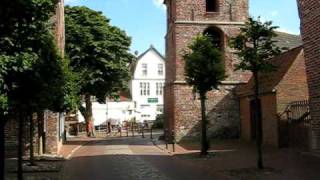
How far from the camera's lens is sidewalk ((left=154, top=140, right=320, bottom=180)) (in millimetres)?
17350

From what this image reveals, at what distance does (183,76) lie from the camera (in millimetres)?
37188

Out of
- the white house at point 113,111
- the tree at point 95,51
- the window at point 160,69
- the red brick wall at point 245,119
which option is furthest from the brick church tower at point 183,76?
the window at point 160,69

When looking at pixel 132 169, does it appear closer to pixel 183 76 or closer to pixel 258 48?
pixel 258 48

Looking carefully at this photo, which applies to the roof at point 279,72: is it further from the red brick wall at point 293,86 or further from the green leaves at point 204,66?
the green leaves at point 204,66

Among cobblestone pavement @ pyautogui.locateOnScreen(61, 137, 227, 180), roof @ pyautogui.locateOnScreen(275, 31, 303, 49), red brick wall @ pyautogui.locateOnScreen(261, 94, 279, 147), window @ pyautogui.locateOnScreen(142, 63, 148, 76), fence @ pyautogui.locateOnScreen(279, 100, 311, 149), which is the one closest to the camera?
cobblestone pavement @ pyautogui.locateOnScreen(61, 137, 227, 180)

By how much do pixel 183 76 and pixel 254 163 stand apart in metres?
16.2

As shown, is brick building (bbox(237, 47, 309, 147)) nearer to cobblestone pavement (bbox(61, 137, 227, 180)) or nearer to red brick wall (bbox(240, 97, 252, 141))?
red brick wall (bbox(240, 97, 252, 141))

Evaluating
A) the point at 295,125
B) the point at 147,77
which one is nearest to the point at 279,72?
the point at 295,125

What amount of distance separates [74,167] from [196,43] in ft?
28.9

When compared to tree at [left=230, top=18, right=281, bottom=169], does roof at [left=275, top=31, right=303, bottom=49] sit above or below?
above

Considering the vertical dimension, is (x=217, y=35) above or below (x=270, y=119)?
above

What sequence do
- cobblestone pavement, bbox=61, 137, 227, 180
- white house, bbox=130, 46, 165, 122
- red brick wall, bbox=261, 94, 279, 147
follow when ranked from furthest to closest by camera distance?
white house, bbox=130, 46, 165, 122
red brick wall, bbox=261, 94, 279, 147
cobblestone pavement, bbox=61, 137, 227, 180

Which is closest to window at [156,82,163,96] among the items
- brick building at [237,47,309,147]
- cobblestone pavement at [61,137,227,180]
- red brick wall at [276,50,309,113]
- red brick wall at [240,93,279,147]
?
red brick wall at [240,93,279,147]

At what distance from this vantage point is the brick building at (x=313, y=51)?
67.4ft
